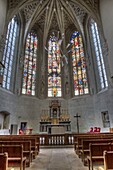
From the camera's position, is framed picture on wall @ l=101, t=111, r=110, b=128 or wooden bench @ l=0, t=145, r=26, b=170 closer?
wooden bench @ l=0, t=145, r=26, b=170

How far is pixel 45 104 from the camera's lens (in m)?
15.5

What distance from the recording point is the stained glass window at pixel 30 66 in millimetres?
15516

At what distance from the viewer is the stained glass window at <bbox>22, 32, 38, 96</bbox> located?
50.9 feet

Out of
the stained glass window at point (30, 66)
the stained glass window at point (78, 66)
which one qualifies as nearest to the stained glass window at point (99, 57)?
the stained glass window at point (78, 66)

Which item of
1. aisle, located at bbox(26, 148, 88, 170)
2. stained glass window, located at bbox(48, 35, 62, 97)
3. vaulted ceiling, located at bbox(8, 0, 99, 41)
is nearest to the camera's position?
aisle, located at bbox(26, 148, 88, 170)

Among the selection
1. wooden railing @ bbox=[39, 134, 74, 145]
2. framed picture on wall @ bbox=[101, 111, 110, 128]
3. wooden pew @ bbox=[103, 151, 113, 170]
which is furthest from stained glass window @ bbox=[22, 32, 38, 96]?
wooden pew @ bbox=[103, 151, 113, 170]

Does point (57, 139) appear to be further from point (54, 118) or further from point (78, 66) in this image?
point (78, 66)

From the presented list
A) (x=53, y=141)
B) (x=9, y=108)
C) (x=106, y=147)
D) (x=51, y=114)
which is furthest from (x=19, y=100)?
(x=106, y=147)

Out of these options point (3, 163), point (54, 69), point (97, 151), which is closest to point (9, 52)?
point (54, 69)

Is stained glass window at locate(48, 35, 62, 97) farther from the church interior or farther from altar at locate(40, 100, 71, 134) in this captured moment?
altar at locate(40, 100, 71, 134)

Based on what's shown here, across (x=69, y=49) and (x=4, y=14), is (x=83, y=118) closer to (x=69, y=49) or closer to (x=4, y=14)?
(x=69, y=49)

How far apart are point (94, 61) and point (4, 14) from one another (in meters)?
10.4

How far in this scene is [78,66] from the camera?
16.7 meters

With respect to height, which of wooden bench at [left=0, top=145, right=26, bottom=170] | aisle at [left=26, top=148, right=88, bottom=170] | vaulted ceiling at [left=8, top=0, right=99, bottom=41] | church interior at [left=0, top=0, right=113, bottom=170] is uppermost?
vaulted ceiling at [left=8, top=0, right=99, bottom=41]
